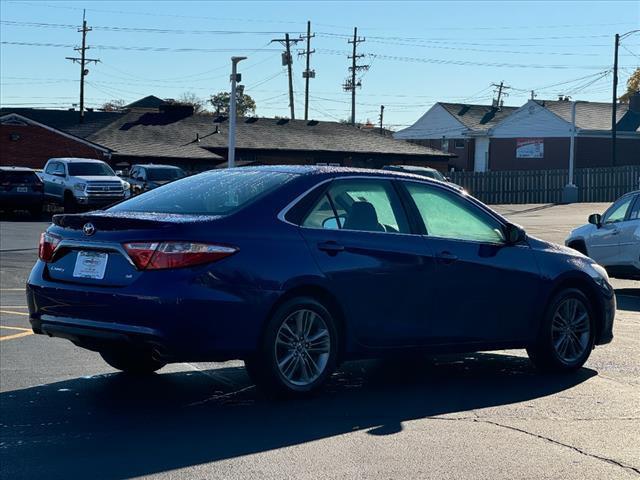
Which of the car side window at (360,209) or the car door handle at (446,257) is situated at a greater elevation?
the car side window at (360,209)

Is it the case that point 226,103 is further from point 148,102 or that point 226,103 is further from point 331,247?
point 331,247

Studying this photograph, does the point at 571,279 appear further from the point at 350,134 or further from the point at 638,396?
the point at 350,134

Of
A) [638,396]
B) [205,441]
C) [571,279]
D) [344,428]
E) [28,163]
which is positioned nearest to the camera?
[205,441]

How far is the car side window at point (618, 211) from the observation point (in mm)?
16531

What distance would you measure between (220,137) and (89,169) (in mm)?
22508

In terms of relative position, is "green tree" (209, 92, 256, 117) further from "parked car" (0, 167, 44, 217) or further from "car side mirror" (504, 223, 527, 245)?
"car side mirror" (504, 223, 527, 245)

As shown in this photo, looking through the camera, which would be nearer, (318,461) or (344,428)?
(318,461)

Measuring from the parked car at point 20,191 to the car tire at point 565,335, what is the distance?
30129 mm

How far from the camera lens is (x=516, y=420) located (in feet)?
23.3

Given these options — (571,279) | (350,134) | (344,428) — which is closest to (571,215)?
(350,134)

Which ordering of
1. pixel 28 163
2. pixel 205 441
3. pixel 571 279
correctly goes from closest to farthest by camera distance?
pixel 205 441, pixel 571 279, pixel 28 163

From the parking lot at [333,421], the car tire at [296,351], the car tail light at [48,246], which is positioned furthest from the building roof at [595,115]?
the car tail light at [48,246]

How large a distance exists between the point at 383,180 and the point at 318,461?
2815 millimetres

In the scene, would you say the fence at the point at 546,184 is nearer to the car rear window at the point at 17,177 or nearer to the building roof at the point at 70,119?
the building roof at the point at 70,119
